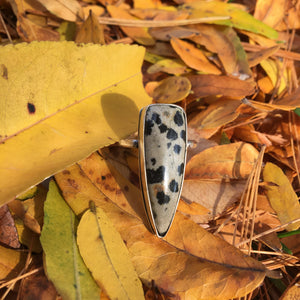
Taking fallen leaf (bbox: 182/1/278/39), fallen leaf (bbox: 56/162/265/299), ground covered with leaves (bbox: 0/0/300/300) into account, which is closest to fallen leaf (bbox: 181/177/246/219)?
ground covered with leaves (bbox: 0/0/300/300)

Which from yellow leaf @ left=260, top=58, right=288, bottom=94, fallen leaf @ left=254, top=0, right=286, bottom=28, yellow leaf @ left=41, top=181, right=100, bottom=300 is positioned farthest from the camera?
fallen leaf @ left=254, top=0, right=286, bottom=28

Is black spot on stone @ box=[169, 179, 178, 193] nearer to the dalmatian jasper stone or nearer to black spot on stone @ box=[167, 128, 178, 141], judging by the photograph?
the dalmatian jasper stone

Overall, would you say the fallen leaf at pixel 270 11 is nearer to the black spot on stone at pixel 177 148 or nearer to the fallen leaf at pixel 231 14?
the fallen leaf at pixel 231 14

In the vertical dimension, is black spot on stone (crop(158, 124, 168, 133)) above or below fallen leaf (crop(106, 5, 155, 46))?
below

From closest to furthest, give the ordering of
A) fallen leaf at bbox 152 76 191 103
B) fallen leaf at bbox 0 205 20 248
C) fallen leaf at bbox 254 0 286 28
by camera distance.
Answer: fallen leaf at bbox 0 205 20 248 → fallen leaf at bbox 152 76 191 103 → fallen leaf at bbox 254 0 286 28

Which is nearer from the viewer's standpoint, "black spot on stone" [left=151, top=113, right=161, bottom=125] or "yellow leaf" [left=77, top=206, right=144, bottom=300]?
"yellow leaf" [left=77, top=206, right=144, bottom=300]

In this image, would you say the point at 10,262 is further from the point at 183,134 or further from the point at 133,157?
the point at 183,134

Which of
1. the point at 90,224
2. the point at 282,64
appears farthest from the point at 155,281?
the point at 282,64
